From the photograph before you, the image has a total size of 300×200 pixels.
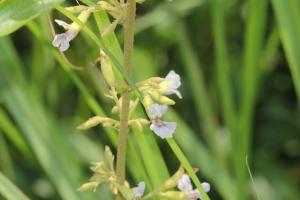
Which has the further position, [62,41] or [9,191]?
[9,191]

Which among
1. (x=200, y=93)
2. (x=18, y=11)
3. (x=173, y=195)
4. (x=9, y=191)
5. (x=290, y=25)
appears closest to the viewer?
(x=18, y=11)

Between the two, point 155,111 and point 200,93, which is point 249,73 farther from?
point 155,111

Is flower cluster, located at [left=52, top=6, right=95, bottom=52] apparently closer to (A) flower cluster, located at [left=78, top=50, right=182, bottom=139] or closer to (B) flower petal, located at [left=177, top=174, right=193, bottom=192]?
(A) flower cluster, located at [left=78, top=50, right=182, bottom=139]

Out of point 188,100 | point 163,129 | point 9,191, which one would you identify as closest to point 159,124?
point 163,129

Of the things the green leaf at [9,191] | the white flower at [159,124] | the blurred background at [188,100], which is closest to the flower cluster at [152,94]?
the white flower at [159,124]

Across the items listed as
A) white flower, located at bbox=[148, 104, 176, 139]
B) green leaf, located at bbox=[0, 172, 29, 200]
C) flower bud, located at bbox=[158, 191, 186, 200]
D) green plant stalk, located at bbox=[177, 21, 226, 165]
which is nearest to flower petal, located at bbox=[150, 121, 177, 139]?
white flower, located at bbox=[148, 104, 176, 139]

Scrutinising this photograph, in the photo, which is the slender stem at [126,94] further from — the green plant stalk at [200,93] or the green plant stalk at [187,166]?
the green plant stalk at [200,93]

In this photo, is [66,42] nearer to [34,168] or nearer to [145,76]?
[145,76]
